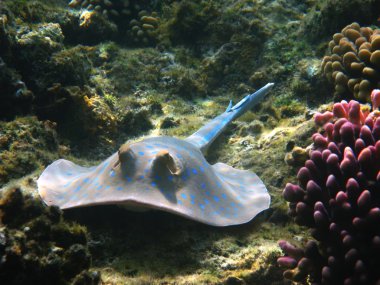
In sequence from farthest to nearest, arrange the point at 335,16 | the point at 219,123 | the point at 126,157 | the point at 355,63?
the point at 335,16 → the point at 219,123 → the point at 355,63 → the point at 126,157

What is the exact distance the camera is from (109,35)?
860 centimetres

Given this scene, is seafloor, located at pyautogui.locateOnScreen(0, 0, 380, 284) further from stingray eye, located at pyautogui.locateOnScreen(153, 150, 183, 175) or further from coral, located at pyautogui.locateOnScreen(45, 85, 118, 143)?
stingray eye, located at pyautogui.locateOnScreen(153, 150, 183, 175)

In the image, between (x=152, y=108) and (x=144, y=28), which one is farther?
(x=144, y=28)

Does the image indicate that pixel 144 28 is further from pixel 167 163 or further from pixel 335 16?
pixel 167 163

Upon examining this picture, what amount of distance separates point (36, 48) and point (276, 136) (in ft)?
13.9

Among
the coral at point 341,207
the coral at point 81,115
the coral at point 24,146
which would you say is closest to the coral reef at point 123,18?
the coral at point 81,115

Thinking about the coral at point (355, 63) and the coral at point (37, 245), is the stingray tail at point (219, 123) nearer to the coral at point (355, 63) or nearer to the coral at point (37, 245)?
the coral at point (355, 63)

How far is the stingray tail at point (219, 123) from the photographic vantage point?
517cm

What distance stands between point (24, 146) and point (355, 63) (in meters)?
5.11

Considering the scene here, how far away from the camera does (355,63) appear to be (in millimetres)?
5070

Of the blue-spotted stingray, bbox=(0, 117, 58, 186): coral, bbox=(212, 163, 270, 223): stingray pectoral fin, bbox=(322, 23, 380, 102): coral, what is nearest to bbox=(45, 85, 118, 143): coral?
bbox=(0, 117, 58, 186): coral

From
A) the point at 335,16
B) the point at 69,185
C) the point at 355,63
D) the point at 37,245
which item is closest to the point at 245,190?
the point at 69,185

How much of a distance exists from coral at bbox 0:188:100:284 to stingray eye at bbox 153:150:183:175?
3.16 ft

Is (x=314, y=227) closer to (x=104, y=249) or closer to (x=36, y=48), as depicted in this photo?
(x=104, y=249)
